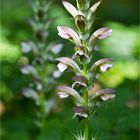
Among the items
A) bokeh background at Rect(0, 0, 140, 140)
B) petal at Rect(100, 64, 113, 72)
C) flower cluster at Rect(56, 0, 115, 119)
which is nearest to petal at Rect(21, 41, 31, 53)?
bokeh background at Rect(0, 0, 140, 140)

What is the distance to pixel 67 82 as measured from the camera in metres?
6.46

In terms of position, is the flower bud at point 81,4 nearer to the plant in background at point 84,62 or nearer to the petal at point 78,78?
the plant in background at point 84,62

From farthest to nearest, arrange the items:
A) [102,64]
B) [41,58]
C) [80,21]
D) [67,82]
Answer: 1. [67,82]
2. [41,58]
3. [102,64]
4. [80,21]

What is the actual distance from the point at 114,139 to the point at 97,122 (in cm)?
19

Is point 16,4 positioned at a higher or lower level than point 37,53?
higher

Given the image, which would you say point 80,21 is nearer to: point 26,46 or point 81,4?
point 81,4

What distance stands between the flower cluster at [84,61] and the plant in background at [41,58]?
1.49 m

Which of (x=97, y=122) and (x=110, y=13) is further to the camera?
(x=110, y=13)

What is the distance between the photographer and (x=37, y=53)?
493 cm

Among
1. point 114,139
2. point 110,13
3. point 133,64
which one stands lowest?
point 114,139

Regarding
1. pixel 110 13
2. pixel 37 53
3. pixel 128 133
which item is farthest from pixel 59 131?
pixel 110 13

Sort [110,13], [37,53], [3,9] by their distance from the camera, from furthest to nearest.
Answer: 1. [110,13]
2. [3,9]
3. [37,53]

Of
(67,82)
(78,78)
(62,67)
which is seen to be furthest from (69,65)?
(67,82)

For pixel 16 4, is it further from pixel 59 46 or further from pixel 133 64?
pixel 59 46
